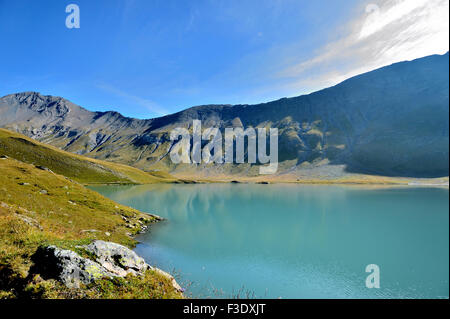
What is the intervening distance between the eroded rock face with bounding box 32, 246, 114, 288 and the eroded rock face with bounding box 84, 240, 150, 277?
0.95 m

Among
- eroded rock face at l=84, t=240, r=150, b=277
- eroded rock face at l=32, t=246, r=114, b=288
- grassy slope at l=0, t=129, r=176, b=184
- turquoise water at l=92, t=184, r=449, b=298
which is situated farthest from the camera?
grassy slope at l=0, t=129, r=176, b=184

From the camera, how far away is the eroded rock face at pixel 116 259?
1218cm

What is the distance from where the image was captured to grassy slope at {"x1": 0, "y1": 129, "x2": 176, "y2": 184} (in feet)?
416

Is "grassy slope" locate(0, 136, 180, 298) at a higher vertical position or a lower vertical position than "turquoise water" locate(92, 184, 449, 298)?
higher

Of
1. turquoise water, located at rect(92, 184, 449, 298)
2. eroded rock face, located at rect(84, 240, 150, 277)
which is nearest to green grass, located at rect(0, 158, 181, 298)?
eroded rock face, located at rect(84, 240, 150, 277)

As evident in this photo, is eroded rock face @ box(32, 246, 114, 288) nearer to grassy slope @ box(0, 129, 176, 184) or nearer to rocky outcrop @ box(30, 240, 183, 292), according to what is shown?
rocky outcrop @ box(30, 240, 183, 292)

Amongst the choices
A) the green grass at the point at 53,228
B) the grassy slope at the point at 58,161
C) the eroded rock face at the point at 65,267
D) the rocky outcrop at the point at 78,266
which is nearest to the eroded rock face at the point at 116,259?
the rocky outcrop at the point at 78,266

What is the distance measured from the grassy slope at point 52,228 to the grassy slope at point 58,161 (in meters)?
104

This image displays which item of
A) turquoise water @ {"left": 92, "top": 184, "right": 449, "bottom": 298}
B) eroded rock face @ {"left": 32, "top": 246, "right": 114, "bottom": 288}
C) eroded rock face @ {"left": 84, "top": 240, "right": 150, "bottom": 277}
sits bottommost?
turquoise water @ {"left": 92, "top": 184, "right": 449, "bottom": 298}

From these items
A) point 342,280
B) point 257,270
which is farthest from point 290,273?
point 342,280

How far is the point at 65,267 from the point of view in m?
10.1

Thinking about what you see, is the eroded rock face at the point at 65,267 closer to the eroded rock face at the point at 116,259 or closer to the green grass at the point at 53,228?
the green grass at the point at 53,228

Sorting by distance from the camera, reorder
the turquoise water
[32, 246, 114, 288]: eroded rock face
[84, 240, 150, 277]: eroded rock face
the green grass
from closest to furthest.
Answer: the green grass, [32, 246, 114, 288]: eroded rock face, [84, 240, 150, 277]: eroded rock face, the turquoise water
